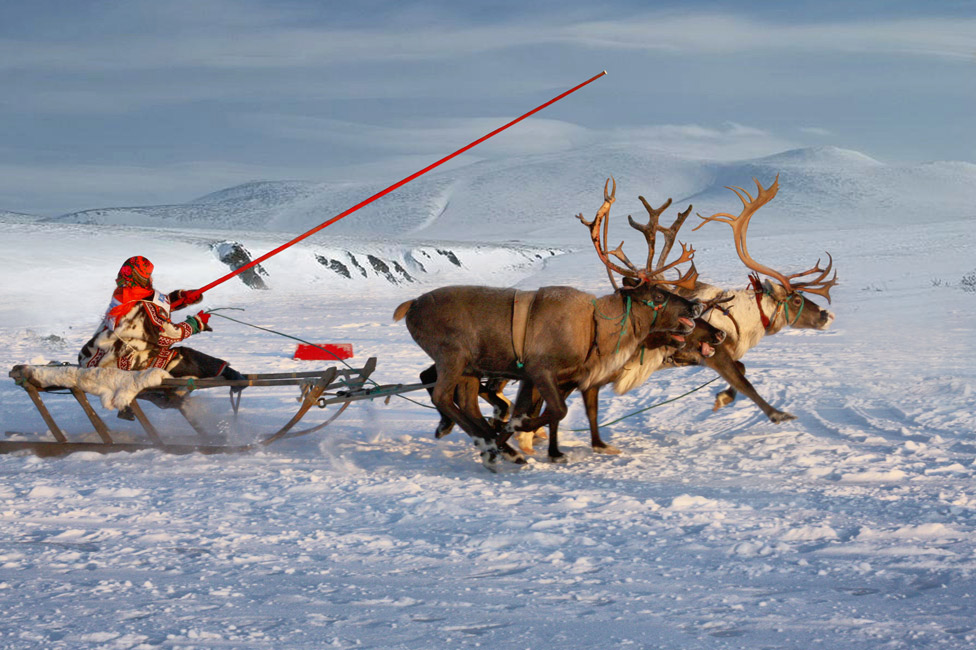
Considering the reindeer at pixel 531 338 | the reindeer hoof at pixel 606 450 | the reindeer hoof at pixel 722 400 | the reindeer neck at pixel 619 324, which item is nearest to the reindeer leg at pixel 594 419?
the reindeer hoof at pixel 606 450

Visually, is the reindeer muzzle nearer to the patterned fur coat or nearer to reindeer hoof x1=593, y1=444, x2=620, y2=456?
reindeer hoof x1=593, y1=444, x2=620, y2=456

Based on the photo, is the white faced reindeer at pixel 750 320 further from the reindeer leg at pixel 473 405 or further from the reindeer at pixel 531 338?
the reindeer leg at pixel 473 405

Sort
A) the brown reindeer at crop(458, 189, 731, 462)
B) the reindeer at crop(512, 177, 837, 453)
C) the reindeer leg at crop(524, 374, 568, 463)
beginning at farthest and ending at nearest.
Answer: the reindeer at crop(512, 177, 837, 453), the brown reindeer at crop(458, 189, 731, 462), the reindeer leg at crop(524, 374, 568, 463)

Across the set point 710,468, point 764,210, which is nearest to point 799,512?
point 710,468

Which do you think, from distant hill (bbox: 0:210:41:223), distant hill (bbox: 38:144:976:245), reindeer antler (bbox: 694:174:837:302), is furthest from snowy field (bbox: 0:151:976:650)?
distant hill (bbox: 38:144:976:245)

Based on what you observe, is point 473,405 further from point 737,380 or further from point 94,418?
point 94,418

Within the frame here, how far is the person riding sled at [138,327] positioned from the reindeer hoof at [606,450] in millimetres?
2882

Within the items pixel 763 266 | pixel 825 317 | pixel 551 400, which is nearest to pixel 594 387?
pixel 551 400

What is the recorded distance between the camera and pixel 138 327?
7.78m

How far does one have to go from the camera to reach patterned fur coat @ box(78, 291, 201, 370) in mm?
7746

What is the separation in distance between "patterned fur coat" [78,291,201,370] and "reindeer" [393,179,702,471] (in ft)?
6.06

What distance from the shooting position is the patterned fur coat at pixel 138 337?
7746mm

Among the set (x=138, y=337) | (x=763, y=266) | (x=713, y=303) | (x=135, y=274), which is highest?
(x=763, y=266)

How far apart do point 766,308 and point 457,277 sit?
27.6 meters
